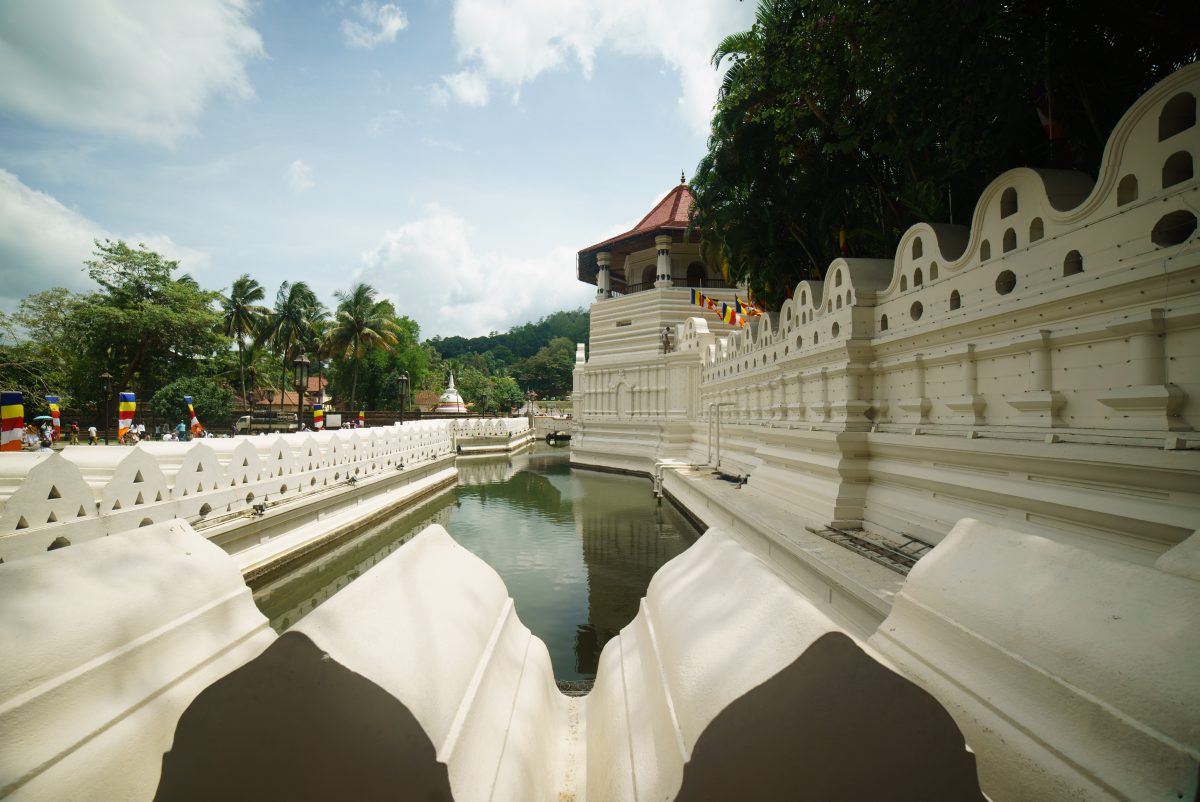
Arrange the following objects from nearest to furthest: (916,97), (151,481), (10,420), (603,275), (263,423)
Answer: (916,97)
(151,481)
(10,420)
(603,275)
(263,423)

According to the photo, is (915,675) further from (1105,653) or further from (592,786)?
(592,786)

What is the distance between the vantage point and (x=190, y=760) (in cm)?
128

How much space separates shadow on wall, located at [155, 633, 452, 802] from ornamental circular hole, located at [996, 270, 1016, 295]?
445cm

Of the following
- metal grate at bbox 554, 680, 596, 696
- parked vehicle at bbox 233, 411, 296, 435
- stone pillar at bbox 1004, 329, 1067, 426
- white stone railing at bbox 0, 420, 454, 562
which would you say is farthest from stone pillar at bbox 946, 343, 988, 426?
parked vehicle at bbox 233, 411, 296, 435

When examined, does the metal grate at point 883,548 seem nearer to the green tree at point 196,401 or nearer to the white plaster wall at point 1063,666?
the white plaster wall at point 1063,666

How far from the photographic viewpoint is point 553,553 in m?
8.80

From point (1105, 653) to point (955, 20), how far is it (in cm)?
465

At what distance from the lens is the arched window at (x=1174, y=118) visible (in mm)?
2740

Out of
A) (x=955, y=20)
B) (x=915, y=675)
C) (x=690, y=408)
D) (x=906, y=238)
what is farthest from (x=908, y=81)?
(x=690, y=408)

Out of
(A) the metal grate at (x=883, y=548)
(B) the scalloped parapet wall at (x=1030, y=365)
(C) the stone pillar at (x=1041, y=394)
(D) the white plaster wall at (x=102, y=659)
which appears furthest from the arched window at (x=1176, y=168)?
(D) the white plaster wall at (x=102, y=659)

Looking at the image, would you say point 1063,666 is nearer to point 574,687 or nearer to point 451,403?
point 574,687

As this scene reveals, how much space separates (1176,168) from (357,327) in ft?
140

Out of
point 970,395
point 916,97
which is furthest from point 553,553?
point 916,97

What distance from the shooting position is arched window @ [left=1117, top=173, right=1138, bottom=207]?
2.93 metres
